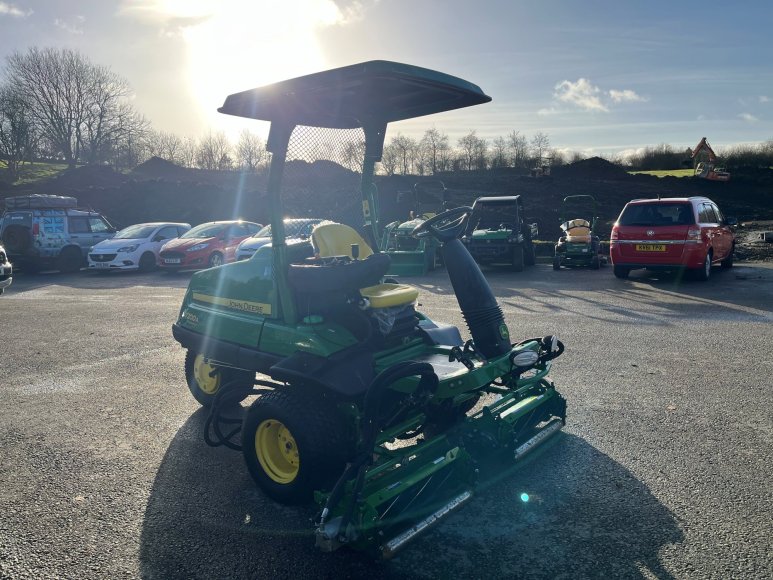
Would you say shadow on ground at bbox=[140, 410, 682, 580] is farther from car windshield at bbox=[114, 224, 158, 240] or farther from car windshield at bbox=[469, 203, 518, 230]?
car windshield at bbox=[114, 224, 158, 240]

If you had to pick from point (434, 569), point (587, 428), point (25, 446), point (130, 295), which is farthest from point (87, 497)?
point (130, 295)

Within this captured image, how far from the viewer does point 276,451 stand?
3768mm

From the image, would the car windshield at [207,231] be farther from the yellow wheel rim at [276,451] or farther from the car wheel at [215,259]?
the yellow wheel rim at [276,451]

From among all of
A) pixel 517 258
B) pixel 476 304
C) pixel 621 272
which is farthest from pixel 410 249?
pixel 476 304

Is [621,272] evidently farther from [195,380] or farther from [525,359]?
[195,380]

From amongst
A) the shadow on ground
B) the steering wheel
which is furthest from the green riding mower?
the shadow on ground

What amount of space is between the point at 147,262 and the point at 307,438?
15147 mm

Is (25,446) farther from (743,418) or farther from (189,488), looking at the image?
(743,418)

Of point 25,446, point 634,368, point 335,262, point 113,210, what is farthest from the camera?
point 113,210

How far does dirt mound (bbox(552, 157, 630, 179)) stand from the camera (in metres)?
42.1

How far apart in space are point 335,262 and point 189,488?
1768mm

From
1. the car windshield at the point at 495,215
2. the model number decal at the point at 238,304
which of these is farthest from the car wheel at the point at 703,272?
the model number decal at the point at 238,304

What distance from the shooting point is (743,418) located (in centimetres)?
474

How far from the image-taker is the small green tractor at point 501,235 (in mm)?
14953
